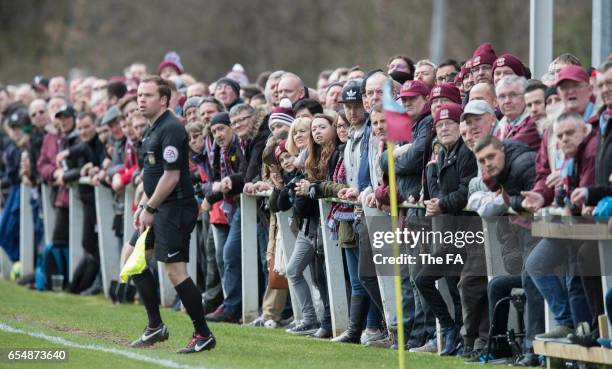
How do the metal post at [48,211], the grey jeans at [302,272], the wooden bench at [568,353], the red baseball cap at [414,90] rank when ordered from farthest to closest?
1. the metal post at [48,211]
2. the grey jeans at [302,272]
3. the red baseball cap at [414,90]
4. the wooden bench at [568,353]

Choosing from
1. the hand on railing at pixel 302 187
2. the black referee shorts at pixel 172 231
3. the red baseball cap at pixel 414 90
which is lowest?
the black referee shorts at pixel 172 231

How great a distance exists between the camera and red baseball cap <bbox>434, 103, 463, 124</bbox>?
563 inches

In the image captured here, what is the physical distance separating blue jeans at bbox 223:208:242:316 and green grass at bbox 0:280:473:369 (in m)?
0.56

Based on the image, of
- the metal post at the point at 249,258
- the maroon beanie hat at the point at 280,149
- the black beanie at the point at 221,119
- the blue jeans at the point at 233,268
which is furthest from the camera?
the blue jeans at the point at 233,268

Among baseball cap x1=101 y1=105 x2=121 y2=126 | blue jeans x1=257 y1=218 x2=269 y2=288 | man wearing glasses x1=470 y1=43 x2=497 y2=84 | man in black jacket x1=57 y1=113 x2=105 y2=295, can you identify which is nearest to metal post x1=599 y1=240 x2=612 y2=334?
man wearing glasses x1=470 y1=43 x2=497 y2=84

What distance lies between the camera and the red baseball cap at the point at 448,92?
48.6 ft

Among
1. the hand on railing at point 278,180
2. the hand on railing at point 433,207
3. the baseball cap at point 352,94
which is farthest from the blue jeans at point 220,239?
the hand on railing at point 433,207

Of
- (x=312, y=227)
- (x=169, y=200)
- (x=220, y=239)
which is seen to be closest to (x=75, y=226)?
(x=220, y=239)

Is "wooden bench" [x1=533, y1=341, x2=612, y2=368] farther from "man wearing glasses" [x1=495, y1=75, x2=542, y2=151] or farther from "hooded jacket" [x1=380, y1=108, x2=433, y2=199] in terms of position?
"hooded jacket" [x1=380, y1=108, x2=433, y2=199]

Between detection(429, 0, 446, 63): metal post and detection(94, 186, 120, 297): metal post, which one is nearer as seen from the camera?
detection(94, 186, 120, 297): metal post

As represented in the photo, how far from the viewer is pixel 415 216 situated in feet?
48.6

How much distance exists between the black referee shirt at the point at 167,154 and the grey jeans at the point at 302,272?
2406mm

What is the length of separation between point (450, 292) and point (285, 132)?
3.50 meters

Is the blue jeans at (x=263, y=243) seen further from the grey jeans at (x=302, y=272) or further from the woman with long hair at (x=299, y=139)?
the woman with long hair at (x=299, y=139)
